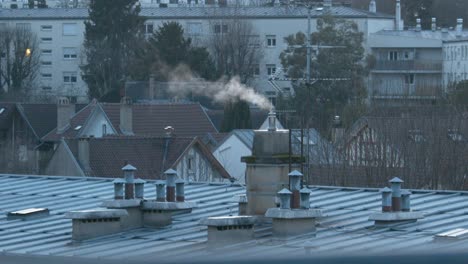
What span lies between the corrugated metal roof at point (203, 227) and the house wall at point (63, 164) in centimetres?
1123

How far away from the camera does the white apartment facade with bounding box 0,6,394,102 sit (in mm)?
55125

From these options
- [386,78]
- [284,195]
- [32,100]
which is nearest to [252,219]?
[284,195]

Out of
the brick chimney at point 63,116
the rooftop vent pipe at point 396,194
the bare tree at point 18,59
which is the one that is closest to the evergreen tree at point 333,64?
the brick chimney at point 63,116

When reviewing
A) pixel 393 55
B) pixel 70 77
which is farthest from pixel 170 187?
pixel 70 77

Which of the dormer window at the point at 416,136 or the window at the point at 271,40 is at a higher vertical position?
the window at the point at 271,40

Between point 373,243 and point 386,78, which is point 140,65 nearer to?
point 386,78

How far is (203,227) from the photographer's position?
13.8 metres

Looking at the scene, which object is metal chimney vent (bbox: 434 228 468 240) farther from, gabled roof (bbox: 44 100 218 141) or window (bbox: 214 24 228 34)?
window (bbox: 214 24 228 34)

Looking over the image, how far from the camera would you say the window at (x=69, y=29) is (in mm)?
61062

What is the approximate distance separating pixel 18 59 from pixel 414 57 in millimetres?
17410

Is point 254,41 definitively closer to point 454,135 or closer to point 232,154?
point 232,154

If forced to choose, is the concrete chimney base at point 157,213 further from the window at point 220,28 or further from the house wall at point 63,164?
the window at point 220,28

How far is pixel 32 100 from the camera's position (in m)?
55.3

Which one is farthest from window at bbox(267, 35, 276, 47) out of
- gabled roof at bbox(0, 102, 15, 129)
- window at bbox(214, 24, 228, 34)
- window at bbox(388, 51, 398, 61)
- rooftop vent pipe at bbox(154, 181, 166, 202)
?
rooftop vent pipe at bbox(154, 181, 166, 202)
